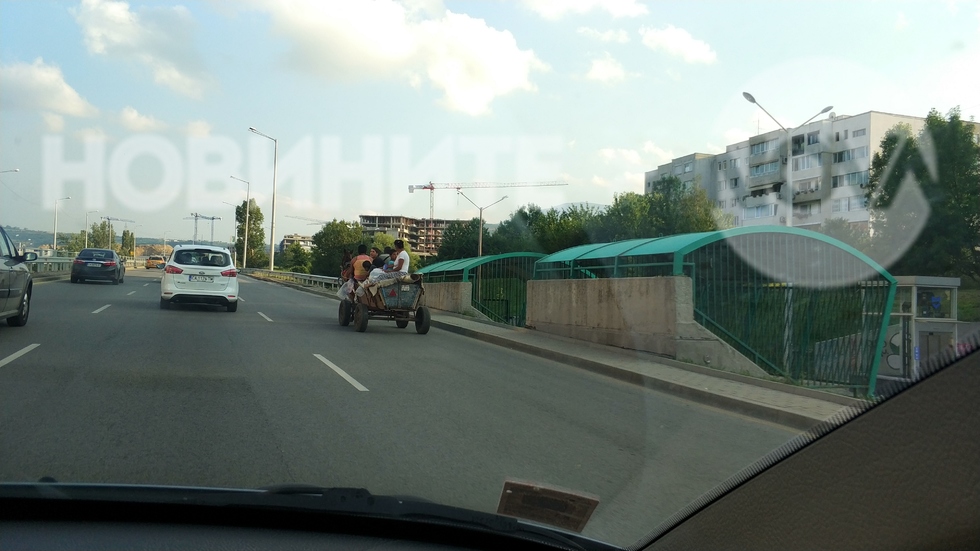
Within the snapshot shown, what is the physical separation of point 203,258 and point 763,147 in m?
61.1

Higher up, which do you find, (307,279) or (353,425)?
(307,279)

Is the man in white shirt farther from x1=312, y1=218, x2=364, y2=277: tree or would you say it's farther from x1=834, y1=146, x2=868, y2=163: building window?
x1=312, y1=218, x2=364, y2=277: tree

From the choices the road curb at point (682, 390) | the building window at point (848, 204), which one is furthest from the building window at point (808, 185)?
the road curb at point (682, 390)

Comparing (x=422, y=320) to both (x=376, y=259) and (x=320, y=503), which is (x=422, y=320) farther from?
(x=320, y=503)

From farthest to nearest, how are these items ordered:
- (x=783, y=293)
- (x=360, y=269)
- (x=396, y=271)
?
(x=360, y=269), (x=396, y=271), (x=783, y=293)

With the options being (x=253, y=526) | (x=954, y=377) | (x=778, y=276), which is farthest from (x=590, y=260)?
(x=954, y=377)

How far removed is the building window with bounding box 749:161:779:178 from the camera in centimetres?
6465

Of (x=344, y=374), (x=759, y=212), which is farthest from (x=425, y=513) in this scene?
(x=759, y=212)

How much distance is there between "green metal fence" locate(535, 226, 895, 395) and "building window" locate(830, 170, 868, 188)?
42.0 metres

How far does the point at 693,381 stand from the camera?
34.0ft

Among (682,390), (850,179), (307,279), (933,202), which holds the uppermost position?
(850,179)

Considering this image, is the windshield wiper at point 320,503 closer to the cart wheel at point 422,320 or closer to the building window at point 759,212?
the cart wheel at point 422,320

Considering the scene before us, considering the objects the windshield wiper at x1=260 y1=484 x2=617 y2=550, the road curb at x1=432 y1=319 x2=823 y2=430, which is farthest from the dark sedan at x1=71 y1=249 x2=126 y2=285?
the windshield wiper at x1=260 y1=484 x2=617 y2=550

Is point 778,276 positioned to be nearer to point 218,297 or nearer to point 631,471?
point 631,471
